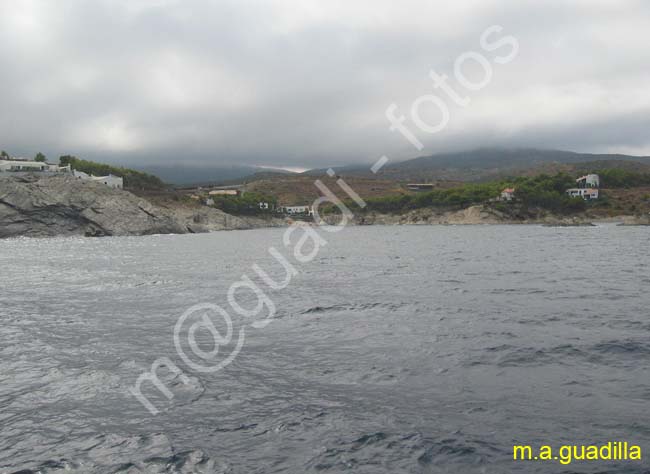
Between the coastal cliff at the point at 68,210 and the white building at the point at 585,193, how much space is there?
120193 mm

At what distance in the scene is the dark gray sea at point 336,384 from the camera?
276 inches

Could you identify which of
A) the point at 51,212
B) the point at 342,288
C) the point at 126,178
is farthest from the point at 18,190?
the point at 342,288

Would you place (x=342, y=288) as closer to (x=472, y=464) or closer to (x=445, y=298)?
(x=445, y=298)

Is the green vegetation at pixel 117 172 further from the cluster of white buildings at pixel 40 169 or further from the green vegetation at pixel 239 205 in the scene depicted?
the green vegetation at pixel 239 205

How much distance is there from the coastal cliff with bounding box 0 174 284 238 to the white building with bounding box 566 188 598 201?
394 feet

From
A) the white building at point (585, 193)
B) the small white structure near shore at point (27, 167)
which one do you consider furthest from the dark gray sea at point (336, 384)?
the white building at point (585, 193)

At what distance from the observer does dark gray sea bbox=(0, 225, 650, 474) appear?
700cm

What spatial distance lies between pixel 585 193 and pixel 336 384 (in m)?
158

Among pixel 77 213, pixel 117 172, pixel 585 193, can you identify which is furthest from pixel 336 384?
pixel 117 172

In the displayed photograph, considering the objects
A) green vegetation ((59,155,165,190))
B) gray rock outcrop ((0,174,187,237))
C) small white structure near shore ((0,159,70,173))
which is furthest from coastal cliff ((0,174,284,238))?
green vegetation ((59,155,165,190))

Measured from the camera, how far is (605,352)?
11.7 metres

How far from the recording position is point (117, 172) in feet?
569

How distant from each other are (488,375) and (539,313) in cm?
734

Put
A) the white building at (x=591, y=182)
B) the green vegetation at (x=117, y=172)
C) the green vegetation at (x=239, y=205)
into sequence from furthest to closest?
the green vegetation at (x=239, y=205) < the green vegetation at (x=117, y=172) < the white building at (x=591, y=182)
